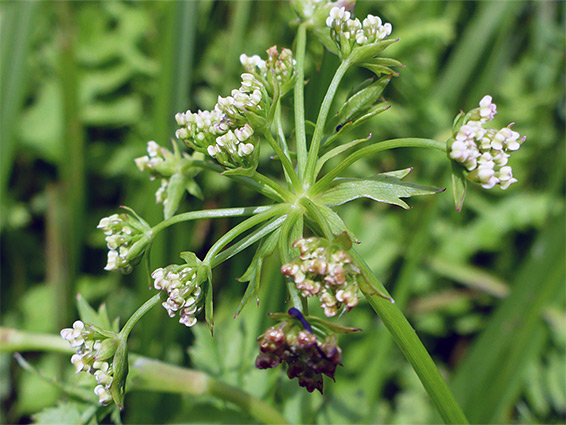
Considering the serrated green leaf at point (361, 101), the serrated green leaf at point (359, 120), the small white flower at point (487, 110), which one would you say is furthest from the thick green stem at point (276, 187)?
the small white flower at point (487, 110)

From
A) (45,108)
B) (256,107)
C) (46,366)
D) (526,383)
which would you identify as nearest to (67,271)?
(46,366)

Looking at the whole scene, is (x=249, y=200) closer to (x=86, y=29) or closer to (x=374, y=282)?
(x=86, y=29)

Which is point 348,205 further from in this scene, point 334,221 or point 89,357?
point 89,357

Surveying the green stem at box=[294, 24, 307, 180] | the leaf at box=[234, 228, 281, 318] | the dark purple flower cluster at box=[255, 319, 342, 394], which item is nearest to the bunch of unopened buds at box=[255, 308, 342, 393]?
the dark purple flower cluster at box=[255, 319, 342, 394]

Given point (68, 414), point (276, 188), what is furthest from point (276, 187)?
point (68, 414)

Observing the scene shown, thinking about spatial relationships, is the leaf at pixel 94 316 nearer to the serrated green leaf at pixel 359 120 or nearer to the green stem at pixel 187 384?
the green stem at pixel 187 384

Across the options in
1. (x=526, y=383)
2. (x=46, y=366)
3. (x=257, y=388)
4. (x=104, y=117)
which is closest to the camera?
(x=257, y=388)
